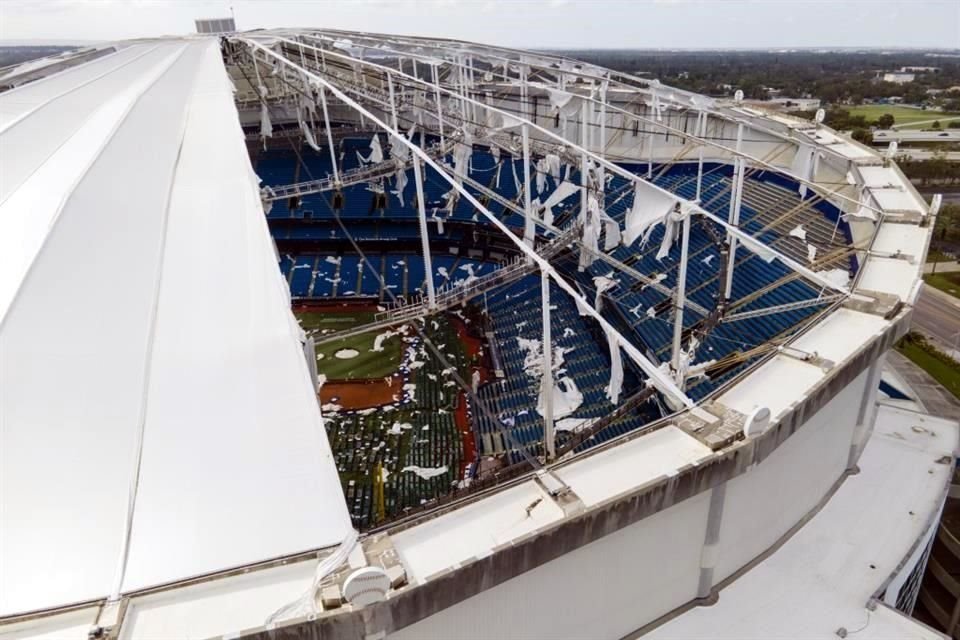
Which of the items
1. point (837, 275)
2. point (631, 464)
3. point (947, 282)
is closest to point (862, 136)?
point (947, 282)

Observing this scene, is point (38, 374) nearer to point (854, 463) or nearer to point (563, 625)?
point (563, 625)

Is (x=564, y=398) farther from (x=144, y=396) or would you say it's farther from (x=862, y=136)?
(x=862, y=136)

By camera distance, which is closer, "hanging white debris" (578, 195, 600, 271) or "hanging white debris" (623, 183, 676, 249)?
"hanging white debris" (623, 183, 676, 249)

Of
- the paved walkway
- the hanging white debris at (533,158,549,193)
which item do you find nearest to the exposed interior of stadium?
the hanging white debris at (533,158,549,193)

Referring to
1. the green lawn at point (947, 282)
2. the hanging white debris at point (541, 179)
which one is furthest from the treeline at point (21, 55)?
the green lawn at point (947, 282)

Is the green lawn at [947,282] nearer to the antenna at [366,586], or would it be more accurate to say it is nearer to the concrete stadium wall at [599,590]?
the concrete stadium wall at [599,590]

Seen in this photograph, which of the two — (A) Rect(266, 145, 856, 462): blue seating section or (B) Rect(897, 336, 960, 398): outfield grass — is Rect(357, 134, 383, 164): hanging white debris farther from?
(B) Rect(897, 336, 960, 398): outfield grass

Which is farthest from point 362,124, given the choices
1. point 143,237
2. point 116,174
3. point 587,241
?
point 143,237
